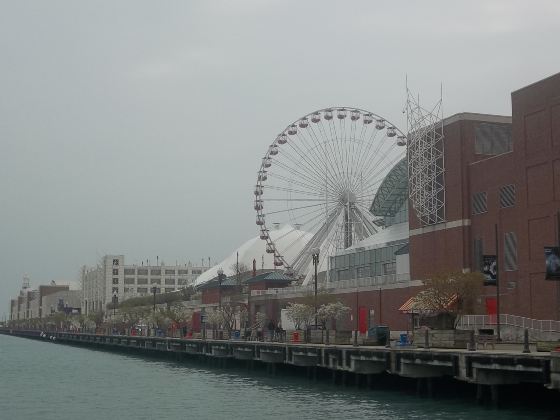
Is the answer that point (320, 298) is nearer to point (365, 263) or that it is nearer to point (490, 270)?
point (365, 263)

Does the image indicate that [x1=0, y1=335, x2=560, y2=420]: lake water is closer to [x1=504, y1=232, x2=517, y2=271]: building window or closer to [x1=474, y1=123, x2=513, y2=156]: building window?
[x1=504, y1=232, x2=517, y2=271]: building window

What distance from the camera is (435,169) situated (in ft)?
296

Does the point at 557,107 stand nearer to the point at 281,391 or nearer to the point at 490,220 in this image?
the point at 490,220

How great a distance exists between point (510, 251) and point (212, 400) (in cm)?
3371

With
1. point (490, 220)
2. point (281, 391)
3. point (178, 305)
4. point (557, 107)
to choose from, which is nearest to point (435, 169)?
point (490, 220)

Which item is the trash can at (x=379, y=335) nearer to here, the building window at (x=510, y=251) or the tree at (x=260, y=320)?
the building window at (x=510, y=251)

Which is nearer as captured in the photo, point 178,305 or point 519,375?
point 519,375

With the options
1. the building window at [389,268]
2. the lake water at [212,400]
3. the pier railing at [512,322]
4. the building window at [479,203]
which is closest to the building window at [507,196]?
the building window at [479,203]

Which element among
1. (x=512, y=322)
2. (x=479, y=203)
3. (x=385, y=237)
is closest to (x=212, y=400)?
(x=512, y=322)

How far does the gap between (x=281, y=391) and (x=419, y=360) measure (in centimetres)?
1295

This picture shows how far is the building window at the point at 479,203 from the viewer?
3292 inches

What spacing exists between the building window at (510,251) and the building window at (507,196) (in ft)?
8.40

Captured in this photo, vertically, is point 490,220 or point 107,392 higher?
point 490,220

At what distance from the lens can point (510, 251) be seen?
79.8 metres
